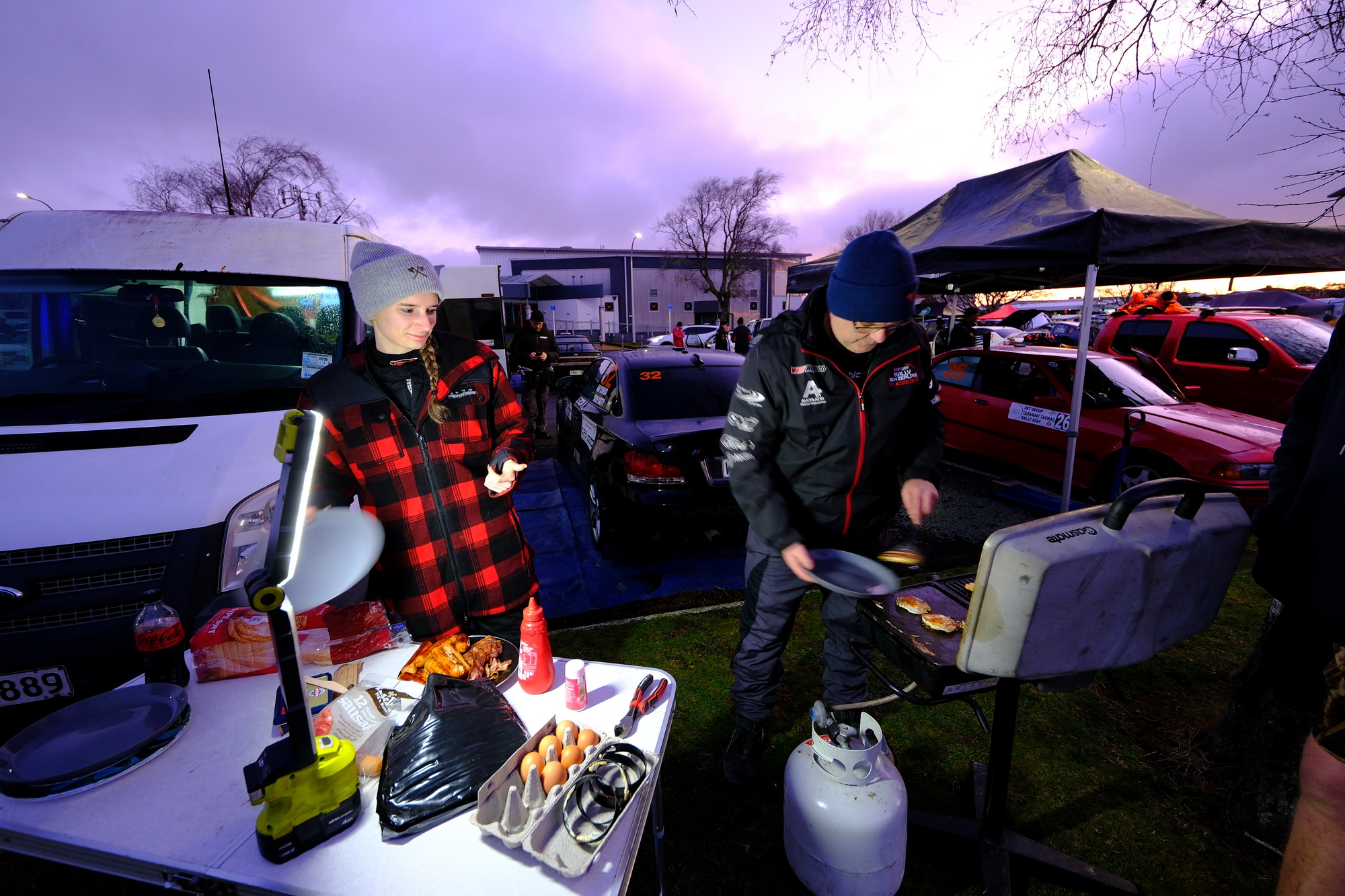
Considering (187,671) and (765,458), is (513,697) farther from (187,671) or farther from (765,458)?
(765,458)

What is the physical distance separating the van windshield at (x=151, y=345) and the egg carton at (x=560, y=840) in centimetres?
279

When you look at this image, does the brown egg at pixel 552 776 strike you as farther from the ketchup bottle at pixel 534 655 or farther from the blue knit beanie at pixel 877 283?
the blue knit beanie at pixel 877 283

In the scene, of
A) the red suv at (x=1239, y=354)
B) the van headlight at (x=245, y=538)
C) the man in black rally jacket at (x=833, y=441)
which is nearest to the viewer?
the man in black rally jacket at (x=833, y=441)

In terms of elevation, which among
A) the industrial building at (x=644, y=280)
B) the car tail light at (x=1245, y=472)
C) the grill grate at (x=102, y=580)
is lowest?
the car tail light at (x=1245, y=472)

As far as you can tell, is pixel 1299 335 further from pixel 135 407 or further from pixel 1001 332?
pixel 1001 332

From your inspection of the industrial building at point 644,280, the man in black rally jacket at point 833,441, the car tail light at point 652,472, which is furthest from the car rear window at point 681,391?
the industrial building at point 644,280

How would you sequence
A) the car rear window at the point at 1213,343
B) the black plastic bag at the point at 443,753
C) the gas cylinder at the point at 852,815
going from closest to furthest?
the black plastic bag at the point at 443,753 → the gas cylinder at the point at 852,815 → the car rear window at the point at 1213,343

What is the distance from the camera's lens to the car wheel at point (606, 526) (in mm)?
4254

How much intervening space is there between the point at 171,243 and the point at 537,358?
6266 millimetres

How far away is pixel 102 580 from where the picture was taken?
7.70 ft

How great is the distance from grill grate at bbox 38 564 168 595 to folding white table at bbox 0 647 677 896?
1354 millimetres

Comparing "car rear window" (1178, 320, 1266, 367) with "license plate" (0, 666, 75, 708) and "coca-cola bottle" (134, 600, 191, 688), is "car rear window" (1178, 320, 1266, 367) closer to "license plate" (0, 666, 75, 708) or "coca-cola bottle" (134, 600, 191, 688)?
"coca-cola bottle" (134, 600, 191, 688)

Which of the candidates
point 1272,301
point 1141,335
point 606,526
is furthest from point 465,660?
point 1272,301

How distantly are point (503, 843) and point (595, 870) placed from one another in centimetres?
22
